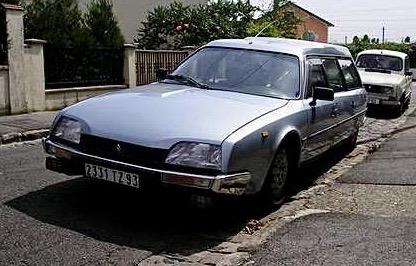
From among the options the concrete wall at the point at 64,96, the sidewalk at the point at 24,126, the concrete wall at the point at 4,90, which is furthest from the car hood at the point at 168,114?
the concrete wall at the point at 64,96

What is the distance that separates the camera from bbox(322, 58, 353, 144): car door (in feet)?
24.8

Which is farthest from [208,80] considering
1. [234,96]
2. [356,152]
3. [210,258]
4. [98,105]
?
[356,152]

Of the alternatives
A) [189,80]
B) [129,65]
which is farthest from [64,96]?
[189,80]

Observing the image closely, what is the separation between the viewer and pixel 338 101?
7648 millimetres

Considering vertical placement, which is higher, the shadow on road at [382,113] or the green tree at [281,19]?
the green tree at [281,19]

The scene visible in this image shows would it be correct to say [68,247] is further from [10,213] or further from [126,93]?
[126,93]

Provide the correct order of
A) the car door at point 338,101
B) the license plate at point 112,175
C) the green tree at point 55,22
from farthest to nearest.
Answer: the green tree at point 55,22, the car door at point 338,101, the license plate at point 112,175

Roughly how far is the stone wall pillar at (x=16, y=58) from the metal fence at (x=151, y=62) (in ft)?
14.2

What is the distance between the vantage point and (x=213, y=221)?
5457 millimetres

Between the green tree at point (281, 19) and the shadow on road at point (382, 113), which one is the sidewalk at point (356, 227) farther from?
the green tree at point (281, 19)

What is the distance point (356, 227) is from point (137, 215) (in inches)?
78.3

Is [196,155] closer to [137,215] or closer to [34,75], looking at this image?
[137,215]

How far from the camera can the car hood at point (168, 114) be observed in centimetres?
488

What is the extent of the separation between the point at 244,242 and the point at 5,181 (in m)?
2.93
